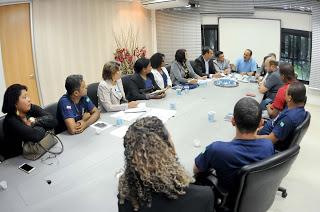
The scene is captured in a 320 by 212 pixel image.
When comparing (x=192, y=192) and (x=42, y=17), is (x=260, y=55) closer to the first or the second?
(x=42, y=17)

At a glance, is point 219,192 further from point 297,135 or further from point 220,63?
point 220,63

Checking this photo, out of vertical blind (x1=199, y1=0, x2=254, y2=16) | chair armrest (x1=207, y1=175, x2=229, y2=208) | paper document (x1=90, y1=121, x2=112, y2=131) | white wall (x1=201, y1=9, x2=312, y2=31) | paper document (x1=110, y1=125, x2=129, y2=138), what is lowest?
chair armrest (x1=207, y1=175, x2=229, y2=208)

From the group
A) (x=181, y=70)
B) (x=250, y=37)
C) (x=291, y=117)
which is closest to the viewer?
(x=291, y=117)

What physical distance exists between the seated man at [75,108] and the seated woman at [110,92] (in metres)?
0.32

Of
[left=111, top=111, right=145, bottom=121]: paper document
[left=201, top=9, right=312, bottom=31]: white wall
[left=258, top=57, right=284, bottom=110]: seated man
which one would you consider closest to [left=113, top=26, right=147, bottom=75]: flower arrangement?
[left=201, top=9, right=312, bottom=31]: white wall

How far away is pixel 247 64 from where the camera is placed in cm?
586

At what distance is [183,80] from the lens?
498 cm

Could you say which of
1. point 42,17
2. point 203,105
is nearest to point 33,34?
point 42,17

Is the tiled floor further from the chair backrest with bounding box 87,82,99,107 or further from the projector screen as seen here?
the projector screen

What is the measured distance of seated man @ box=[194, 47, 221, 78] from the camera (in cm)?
566

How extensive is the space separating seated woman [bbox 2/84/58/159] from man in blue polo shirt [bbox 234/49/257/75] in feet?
15.1

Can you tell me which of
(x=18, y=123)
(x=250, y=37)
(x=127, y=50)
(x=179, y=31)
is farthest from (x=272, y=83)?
(x=179, y=31)

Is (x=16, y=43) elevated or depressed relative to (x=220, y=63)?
elevated

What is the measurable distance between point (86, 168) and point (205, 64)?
4.27 metres
